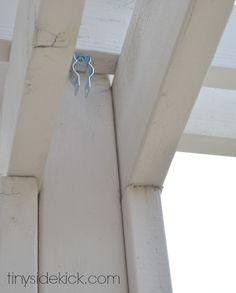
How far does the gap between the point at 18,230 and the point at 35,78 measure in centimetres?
25

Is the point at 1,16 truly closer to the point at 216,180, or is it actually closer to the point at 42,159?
the point at 42,159

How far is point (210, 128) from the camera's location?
4.20ft

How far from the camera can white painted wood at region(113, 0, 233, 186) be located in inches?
34.6

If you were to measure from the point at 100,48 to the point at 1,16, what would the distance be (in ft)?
0.67

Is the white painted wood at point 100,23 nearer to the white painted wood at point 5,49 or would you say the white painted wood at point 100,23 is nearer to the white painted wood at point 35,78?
the white painted wood at point 5,49

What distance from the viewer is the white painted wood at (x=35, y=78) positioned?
0.82 meters

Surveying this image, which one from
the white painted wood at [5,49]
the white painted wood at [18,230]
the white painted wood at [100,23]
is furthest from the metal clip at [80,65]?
the white painted wood at [18,230]

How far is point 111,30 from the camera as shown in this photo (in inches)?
48.8

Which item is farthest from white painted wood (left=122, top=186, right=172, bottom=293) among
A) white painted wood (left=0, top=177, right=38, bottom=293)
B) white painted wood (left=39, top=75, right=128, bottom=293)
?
white painted wood (left=0, top=177, right=38, bottom=293)

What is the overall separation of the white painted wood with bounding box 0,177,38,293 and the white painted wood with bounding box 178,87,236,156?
386mm

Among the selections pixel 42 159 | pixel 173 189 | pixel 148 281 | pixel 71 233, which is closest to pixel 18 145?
pixel 42 159

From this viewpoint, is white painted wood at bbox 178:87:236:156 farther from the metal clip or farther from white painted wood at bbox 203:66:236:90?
the metal clip

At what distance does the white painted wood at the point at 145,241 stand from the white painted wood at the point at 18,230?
0.51 feet

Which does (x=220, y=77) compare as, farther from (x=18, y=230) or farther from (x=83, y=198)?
(x=18, y=230)
